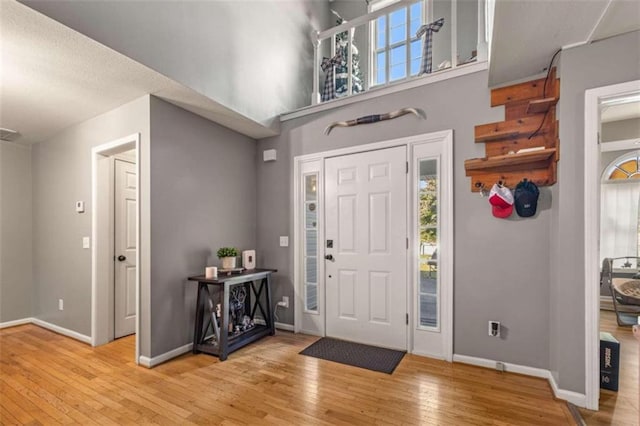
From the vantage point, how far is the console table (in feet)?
9.62

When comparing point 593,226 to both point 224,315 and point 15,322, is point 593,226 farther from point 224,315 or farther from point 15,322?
point 15,322

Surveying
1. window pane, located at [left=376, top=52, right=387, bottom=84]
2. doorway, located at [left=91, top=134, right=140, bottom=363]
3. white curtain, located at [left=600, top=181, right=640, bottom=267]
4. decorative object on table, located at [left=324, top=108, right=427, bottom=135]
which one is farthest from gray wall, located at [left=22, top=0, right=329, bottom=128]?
white curtain, located at [left=600, top=181, right=640, bottom=267]

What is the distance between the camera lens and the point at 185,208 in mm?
3141

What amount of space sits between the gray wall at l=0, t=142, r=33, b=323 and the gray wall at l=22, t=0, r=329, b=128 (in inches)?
130

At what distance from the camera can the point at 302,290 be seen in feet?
12.2

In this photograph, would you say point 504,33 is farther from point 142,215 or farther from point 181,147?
point 142,215

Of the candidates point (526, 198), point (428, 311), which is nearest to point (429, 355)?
point (428, 311)

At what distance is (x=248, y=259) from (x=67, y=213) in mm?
2299

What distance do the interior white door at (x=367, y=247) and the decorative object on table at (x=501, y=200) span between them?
790 mm

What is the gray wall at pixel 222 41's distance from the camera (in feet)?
6.88

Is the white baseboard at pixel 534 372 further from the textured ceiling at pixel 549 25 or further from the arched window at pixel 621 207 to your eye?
the arched window at pixel 621 207

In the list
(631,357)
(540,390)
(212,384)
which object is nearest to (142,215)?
(212,384)

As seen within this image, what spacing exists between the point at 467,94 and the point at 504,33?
0.80m

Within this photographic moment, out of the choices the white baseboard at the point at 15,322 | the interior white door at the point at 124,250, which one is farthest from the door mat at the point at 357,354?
the white baseboard at the point at 15,322
